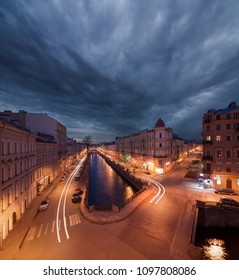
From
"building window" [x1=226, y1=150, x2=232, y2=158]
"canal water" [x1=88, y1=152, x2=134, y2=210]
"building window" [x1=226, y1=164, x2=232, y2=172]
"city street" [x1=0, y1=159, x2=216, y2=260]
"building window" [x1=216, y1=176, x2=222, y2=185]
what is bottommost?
"canal water" [x1=88, y1=152, x2=134, y2=210]

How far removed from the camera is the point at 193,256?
12125 millimetres

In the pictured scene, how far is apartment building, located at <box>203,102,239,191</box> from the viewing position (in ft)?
97.3

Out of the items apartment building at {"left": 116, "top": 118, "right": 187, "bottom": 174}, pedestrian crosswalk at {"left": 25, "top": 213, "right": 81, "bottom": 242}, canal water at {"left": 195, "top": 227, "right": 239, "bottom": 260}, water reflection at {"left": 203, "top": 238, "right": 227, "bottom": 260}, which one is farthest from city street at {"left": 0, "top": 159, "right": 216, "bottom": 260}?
apartment building at {"left": 116, "top": 118, "right": 187, "bottom": 174}

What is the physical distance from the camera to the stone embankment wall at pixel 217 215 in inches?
871

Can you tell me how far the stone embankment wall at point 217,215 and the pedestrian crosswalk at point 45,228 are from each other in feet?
65.6

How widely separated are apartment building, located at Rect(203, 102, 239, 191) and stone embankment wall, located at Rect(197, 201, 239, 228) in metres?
9.95

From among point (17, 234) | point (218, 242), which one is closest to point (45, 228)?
point (17, 234)

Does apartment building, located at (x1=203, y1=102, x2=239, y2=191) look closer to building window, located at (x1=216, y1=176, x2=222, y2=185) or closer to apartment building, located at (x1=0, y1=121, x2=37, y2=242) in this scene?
building window, located at (x1=216, y1=176, x2=222, y2=185)

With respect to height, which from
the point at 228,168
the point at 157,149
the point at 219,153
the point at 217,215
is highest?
Result: the point at 157,149

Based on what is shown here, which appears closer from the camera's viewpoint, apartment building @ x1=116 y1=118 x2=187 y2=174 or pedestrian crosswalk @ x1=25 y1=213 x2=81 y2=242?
pedestrian crosswalk @ x1=25 y1=213 x2=81 y2=242

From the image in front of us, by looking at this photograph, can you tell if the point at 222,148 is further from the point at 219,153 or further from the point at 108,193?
the point at 108,193

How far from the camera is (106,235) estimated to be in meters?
15.2

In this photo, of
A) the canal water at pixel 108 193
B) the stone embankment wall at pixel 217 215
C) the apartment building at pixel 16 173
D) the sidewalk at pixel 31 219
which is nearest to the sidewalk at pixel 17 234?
the sidewalk at pixel 31 219

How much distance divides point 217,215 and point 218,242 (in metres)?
4.11
